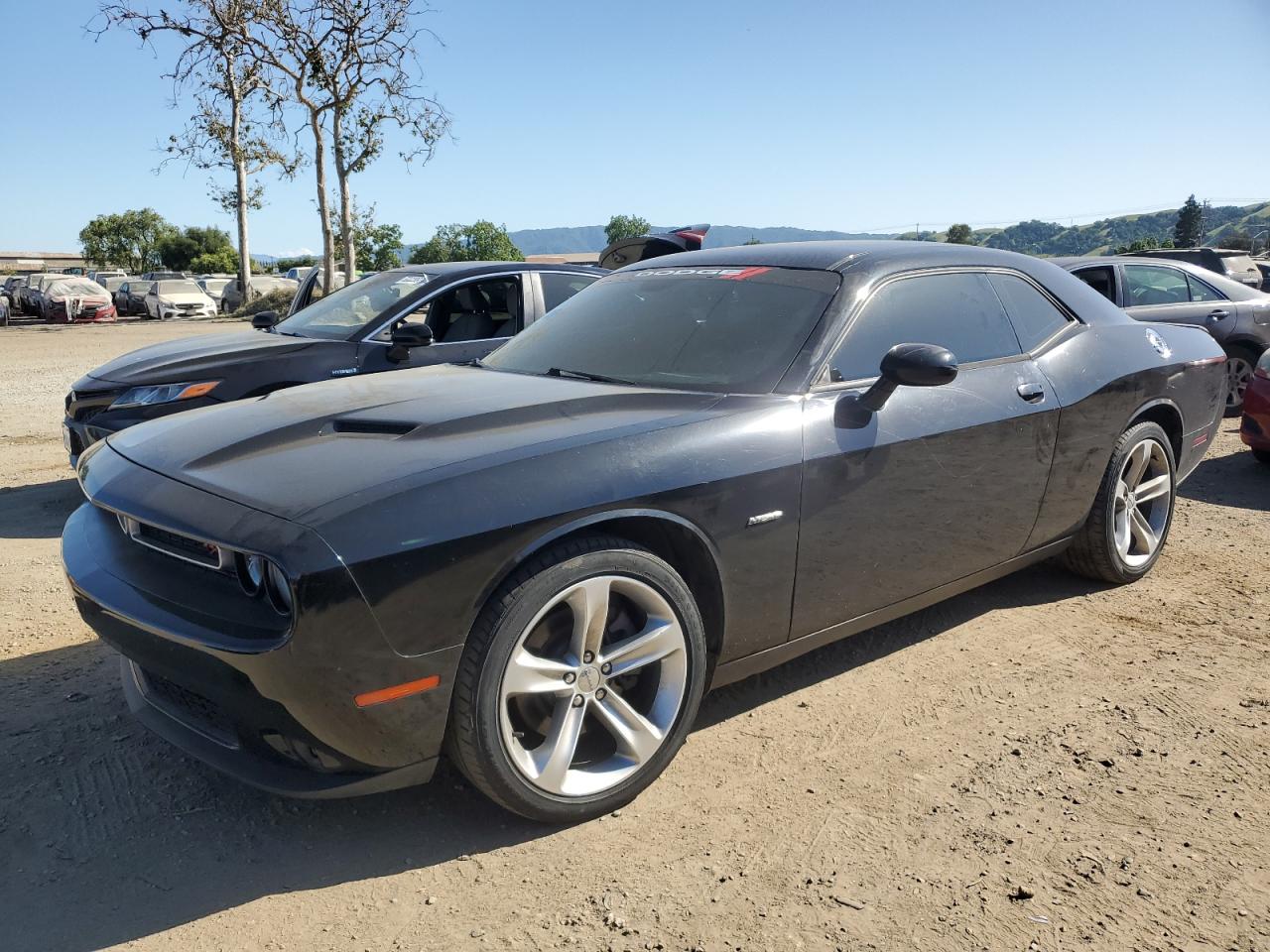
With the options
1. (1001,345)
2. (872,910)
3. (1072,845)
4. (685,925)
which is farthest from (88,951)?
(1001,345)

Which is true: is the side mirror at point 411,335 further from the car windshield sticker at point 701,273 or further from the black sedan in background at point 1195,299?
the black sedan in background at point 1195,299

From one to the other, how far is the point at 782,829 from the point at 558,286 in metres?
4.91

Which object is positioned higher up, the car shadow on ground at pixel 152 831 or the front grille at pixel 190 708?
the front grille at pixel 190 708

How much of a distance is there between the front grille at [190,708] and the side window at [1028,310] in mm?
3129

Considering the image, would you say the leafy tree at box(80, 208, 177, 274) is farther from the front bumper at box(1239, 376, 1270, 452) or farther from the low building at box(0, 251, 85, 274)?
the front bumper at box(1239, 376, 1270, 452)

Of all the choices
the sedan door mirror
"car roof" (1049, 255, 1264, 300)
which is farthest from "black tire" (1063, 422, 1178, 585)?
"car roof" (1049, 255, 1264, 300)

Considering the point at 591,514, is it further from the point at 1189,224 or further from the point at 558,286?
the point at 1189,224

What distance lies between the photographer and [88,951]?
214cm

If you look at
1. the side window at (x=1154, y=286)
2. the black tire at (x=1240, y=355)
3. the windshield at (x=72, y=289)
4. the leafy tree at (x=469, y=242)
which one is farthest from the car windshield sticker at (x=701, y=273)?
the leafy tree at (x=469, y=242)

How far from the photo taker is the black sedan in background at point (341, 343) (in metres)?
5.77

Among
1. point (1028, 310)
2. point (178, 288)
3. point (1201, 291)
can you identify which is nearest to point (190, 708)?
point (1028, 310)

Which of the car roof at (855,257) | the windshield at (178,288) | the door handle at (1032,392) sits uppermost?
the car roof at (855,257)

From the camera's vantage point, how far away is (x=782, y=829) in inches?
103

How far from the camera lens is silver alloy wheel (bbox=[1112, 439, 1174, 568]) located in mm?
4344
